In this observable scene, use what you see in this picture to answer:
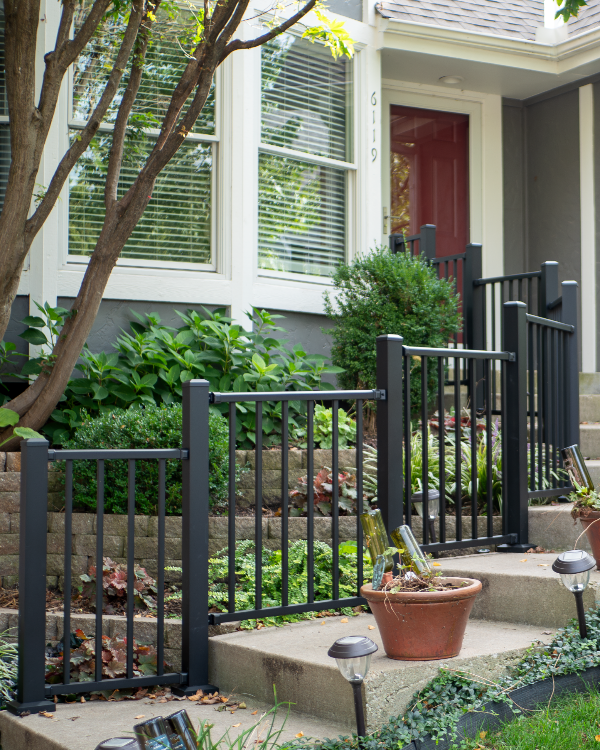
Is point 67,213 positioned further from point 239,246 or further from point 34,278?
point 239,246

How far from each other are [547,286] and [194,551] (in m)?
3.62

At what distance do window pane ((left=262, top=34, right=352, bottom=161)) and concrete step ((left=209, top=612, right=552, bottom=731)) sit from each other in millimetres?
4173

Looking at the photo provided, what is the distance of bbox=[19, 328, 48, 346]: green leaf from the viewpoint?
4.79 metres

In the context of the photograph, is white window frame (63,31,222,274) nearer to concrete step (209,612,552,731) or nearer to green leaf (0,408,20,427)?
green leaf (0,408,20,427)

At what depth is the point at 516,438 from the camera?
3625mm

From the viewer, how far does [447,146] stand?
25.5ft

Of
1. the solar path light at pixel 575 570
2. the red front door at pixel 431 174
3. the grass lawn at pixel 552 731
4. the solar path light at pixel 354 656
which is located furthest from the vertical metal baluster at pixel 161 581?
the red front door at pixel 431 174

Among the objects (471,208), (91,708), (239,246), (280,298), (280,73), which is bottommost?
(91,708)

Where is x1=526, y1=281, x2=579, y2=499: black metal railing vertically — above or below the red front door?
below

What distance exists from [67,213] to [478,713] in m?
4.25

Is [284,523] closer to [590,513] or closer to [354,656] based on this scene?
[354,656]

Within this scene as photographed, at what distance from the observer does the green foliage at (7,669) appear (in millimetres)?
2926

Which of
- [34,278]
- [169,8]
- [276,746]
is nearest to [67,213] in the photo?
[34,278]

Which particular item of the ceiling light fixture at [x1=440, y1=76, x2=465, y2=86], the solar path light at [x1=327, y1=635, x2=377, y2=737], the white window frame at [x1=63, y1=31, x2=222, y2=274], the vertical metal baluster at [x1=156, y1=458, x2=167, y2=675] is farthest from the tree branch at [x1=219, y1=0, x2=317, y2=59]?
the ceiling light fixture at [x1=440, y1=76, x2=465, y2=86]
